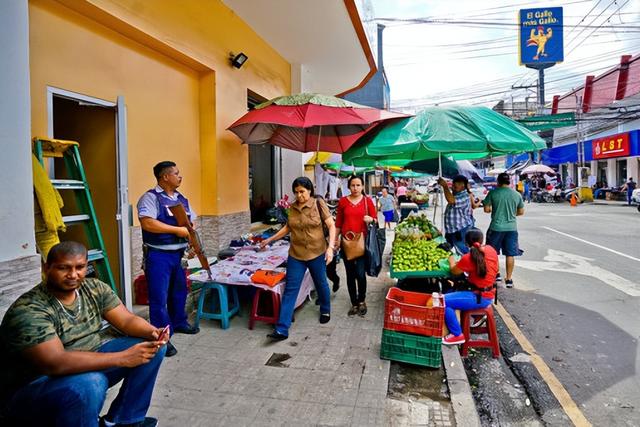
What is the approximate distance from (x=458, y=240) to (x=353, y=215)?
2.63 metres

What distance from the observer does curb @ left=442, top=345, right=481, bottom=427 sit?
2914 mm

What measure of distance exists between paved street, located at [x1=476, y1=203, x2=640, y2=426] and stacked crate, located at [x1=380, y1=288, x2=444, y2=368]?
1.21 m

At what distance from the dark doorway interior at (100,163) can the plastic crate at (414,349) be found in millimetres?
3325

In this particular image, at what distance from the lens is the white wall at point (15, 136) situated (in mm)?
2773

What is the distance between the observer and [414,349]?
3682 mm

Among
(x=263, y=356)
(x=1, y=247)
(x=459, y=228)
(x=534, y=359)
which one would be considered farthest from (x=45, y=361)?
(x=459, y=228)

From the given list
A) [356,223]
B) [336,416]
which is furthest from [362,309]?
[336,416]

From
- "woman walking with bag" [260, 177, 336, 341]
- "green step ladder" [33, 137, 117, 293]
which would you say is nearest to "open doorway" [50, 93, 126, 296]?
"green step ladder" [33, 137, 117, 293]

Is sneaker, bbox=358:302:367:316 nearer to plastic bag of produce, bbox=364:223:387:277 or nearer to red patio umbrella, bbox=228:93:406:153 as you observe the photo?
plastic bag of produce, bbox=364:223:387:277

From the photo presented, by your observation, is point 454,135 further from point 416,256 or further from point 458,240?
point 458,240

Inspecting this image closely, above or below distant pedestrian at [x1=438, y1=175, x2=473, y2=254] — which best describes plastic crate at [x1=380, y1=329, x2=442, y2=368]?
below

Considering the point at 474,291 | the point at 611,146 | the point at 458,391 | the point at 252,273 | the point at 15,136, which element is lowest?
the point at 458,391

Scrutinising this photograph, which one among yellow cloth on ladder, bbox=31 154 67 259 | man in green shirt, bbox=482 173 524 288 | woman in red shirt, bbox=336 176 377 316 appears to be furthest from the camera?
man in green shirt, bbox=482 173 524 288

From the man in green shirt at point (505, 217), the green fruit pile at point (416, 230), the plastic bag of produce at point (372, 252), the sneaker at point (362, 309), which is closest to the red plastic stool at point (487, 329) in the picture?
the plastic bag of produce at point (372, 252)
